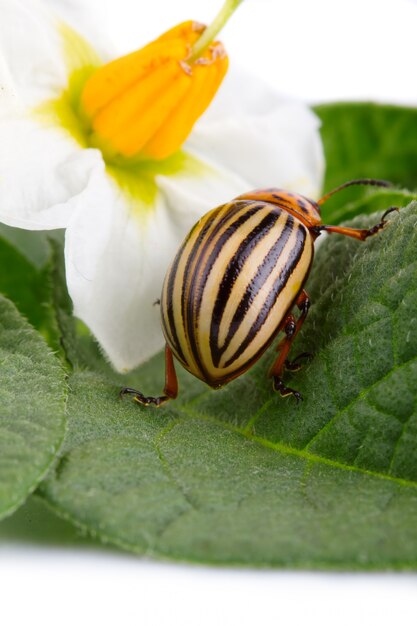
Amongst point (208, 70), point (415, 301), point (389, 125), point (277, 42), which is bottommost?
point (277, 42)

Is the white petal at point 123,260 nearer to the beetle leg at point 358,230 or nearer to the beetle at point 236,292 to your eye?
the beetle at point 236,292

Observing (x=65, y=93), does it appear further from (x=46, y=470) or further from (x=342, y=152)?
(x=342, y=152)

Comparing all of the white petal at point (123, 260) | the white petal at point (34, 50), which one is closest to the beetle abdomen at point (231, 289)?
the white petal at point (123, 260)

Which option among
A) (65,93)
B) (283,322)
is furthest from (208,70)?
(283,322)

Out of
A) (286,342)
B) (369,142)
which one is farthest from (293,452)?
(369,142)

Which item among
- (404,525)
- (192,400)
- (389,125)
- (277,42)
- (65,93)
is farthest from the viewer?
(277,42)

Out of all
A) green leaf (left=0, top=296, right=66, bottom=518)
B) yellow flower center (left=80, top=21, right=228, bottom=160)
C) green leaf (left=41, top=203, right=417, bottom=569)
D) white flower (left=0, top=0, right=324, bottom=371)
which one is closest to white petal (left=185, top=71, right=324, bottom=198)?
white flower (left=0, top=0, right=324, bottom=371)

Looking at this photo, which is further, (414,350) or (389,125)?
(389,125)
